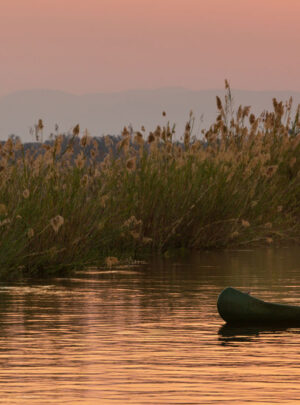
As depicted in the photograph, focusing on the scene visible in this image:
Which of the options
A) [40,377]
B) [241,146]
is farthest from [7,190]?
[241,146]

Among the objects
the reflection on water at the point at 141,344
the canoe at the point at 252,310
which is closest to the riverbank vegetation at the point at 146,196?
the reflection on water at the point at 141,344

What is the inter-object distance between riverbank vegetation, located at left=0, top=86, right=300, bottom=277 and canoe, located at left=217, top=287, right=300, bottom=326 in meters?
2.64

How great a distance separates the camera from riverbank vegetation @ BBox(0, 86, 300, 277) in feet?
42.8

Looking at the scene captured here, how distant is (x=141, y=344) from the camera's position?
8016 mm

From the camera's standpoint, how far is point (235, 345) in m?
8.04

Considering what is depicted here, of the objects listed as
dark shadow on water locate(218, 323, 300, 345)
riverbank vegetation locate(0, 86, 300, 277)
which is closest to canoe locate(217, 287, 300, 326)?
dark shadow on water locate(218, 323, 300, 345)

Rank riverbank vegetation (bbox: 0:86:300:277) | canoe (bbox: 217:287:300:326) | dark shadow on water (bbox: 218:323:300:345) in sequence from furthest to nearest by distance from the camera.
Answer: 1. riverbank vegetation (bbox: 0:86:300:277)
2. canoe (bbox: 217:287:300:326)
3. dark shadow on water (bbox: 218:323:300:345)

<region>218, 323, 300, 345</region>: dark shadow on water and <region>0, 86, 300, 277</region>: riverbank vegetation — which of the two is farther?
<region>0, 86, 300, 277</region>: riverbank vegetation

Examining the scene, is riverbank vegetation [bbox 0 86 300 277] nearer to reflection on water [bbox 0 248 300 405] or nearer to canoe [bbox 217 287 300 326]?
reflection on water [bbox 0 248 300 405]

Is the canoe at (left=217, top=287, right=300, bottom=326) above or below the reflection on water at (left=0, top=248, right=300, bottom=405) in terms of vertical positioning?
above

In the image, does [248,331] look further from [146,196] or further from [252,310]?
[146,196]

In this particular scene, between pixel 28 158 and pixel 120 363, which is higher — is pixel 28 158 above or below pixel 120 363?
above

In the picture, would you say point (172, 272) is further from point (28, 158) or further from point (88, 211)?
point (28, 158)

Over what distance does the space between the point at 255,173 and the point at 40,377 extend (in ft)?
40.6
